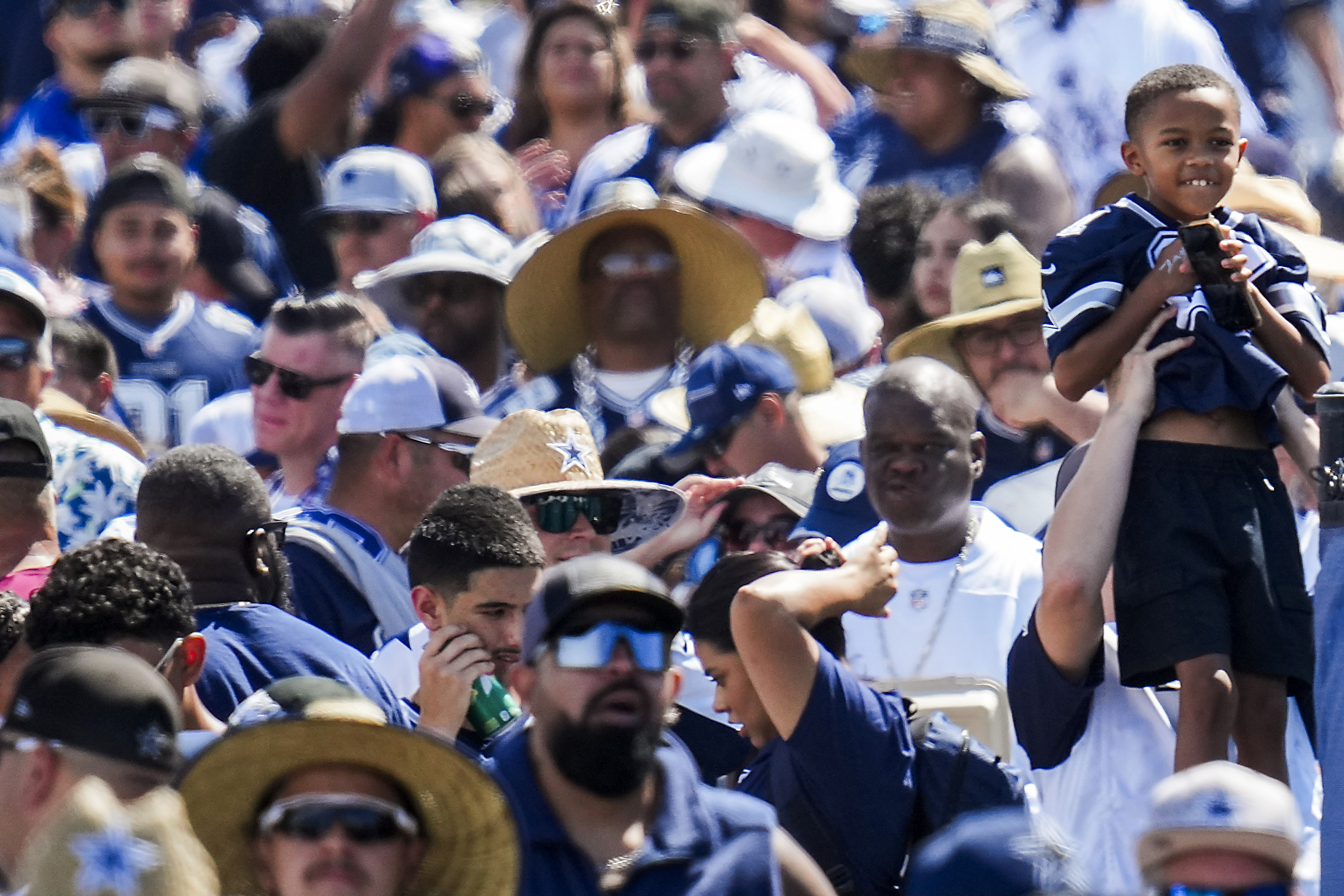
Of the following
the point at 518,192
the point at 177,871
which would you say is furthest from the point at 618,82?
the point at 177,871

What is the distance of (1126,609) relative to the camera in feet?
17.9

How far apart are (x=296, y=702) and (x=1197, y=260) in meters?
2.18

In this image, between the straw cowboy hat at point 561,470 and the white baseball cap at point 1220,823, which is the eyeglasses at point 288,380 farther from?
the white baseball cap at point 1220,823

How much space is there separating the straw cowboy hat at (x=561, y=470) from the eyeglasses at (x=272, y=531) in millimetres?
810

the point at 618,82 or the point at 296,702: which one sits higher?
the point at 618,82

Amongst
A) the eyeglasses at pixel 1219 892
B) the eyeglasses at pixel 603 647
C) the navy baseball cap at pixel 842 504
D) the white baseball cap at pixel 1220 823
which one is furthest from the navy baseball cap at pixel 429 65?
the eyeglasses at pixel 1219 892

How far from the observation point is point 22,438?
20.2 feet

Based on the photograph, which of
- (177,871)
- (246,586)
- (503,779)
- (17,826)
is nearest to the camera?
(177,871)

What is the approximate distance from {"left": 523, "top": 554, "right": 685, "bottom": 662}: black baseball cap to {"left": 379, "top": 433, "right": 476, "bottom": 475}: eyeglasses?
2.82 m

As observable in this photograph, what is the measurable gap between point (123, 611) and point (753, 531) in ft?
7.33

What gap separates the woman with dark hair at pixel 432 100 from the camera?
33.8 ft

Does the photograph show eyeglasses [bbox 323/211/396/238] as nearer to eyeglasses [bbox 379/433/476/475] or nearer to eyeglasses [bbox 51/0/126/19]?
eyeglasses [bbox 51/0/126/19]

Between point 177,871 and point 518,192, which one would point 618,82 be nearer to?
point 518,192

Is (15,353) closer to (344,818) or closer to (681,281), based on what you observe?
(681,281)
